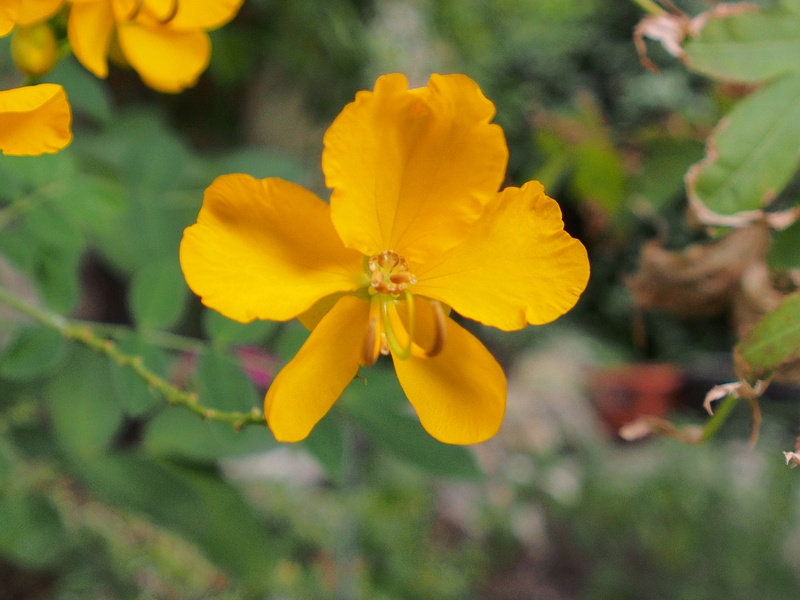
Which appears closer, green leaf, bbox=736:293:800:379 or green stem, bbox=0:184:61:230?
green leaf, bbox=736:293:800:379

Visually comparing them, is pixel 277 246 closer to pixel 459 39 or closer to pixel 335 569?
pixel 335 569

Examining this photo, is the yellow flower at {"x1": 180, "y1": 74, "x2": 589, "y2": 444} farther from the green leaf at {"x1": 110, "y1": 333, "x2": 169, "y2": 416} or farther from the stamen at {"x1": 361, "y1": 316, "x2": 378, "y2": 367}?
the green leaf at {"x1": 110, "y1": 333, "x2": 169, "y2": 416}

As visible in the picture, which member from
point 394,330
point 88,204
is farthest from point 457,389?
point 88,204

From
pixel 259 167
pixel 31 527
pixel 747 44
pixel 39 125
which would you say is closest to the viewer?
pixel 39 125

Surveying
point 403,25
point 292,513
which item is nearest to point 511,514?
point 292,513

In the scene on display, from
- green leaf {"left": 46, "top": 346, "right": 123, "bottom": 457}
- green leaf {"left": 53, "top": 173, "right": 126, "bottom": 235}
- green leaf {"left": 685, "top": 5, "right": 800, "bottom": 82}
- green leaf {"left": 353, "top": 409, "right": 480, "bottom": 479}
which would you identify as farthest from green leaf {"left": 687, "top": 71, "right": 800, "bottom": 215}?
green leaf {"left": 46, "top": 346, "right": 123, "bottom": 457}

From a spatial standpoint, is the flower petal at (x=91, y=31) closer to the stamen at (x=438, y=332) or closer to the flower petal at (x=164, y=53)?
the flower petal at (x=164, y=53)

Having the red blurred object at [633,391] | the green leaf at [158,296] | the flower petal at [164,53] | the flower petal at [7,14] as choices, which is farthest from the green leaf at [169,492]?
the red blurred object at [633,391]

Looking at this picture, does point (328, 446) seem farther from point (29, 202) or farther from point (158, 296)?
point (29, 202)
